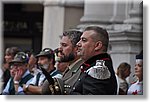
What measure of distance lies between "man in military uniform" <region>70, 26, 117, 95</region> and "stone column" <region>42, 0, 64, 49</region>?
217 inches

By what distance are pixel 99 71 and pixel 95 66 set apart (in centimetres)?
9

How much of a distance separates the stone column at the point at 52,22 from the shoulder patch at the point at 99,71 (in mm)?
5610

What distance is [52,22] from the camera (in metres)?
9.73

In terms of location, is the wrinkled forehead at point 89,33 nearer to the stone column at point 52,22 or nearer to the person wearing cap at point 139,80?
the person wearing cap at point 139,80

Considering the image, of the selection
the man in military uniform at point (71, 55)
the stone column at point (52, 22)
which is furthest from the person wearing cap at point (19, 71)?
the stone column at point (52, 22)

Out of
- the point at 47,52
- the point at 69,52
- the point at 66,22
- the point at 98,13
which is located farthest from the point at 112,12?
the point at 69,52

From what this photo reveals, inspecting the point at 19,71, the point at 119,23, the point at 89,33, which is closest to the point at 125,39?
the point at 119,23

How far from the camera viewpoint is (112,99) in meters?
3.83

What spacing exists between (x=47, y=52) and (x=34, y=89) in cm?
140

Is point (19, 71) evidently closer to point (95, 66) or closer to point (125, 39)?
point (125, 39)

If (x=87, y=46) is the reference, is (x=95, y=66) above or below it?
below

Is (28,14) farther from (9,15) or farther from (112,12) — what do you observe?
(112,12)

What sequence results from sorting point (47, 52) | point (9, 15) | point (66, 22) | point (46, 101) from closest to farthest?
1. point (46, 101)
2. point (47, 52)
3. point (66, 22)
4. point (9, 15)

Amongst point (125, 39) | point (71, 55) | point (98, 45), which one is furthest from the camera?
point (125, 39)
